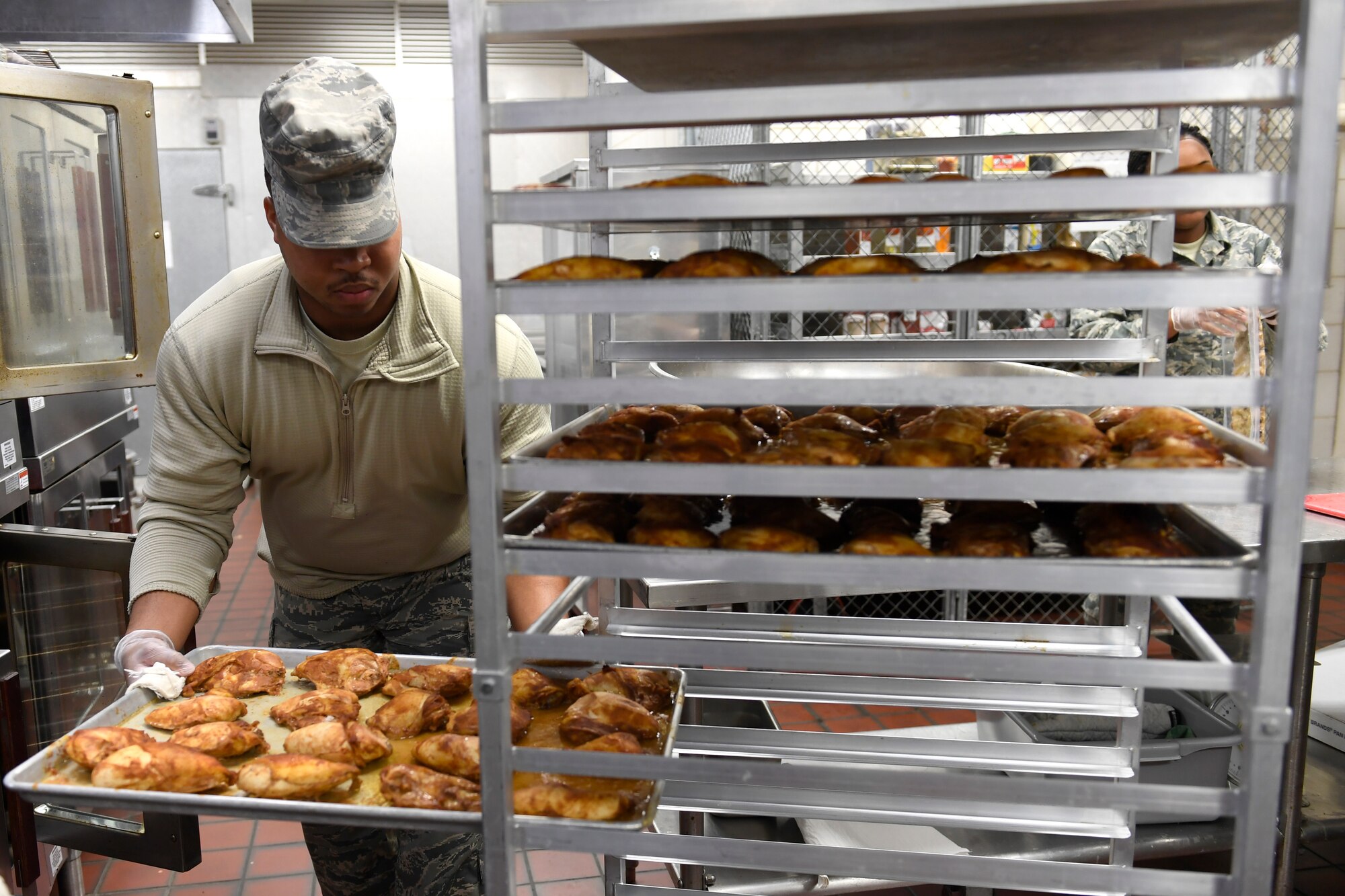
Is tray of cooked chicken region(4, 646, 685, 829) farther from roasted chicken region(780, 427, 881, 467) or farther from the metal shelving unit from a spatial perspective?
roasted chicken region(780, 427, 881, 467)

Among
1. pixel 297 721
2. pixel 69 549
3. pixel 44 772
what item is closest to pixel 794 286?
pixel 297 721

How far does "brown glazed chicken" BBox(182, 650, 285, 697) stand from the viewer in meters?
1.67

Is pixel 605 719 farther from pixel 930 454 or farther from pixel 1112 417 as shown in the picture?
pixel 1112 417

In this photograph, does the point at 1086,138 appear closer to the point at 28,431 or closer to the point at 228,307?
the point at 228,307

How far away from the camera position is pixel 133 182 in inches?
116

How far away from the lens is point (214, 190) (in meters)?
7.73

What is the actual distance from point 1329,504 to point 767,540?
1870 millimetres

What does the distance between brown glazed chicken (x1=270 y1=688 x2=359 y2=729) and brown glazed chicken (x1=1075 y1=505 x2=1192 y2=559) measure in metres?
1.13

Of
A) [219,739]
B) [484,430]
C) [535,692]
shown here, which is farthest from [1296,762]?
[219,739]

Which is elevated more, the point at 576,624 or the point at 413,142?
the point at 413,142

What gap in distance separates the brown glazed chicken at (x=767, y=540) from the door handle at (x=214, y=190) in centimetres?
768

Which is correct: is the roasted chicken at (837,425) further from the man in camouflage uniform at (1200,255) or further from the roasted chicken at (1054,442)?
the man in camouflage uniform at (1200,255)

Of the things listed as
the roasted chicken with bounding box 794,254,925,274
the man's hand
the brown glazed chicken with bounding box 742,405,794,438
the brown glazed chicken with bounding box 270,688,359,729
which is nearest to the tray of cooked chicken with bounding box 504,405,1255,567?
the brown glazed chicken with bounding box 742,405,794,438

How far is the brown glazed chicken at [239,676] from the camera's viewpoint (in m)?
1.67
